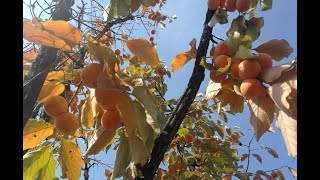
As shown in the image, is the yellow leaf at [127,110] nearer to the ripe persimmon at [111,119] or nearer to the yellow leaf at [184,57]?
the ripe persimmon at [111,119]

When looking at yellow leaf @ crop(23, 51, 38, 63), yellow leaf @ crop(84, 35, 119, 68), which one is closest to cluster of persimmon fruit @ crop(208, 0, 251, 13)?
yellow leaf @ crop(84, 35, 119, 68)

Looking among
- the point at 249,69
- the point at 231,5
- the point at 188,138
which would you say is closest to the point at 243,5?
the point at 231,5

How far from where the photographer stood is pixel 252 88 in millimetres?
807

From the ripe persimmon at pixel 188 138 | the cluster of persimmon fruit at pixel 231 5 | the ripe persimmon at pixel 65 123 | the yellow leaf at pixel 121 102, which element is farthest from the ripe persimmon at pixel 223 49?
the ripe persimmon at pixel 188 138

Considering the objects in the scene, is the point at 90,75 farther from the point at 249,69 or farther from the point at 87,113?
the point at 249,69

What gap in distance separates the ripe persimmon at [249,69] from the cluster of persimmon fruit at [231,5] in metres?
0.40

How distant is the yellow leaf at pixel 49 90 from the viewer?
1.03 m

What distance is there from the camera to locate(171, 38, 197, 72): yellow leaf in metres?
1.33

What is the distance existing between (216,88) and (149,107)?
29 centimetres

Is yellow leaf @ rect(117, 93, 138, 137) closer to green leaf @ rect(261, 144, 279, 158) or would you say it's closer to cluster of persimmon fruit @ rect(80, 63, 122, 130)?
cluster of persimmon fruit @ rect(80, 63, 122, 130)

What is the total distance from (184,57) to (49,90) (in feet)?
1.81
